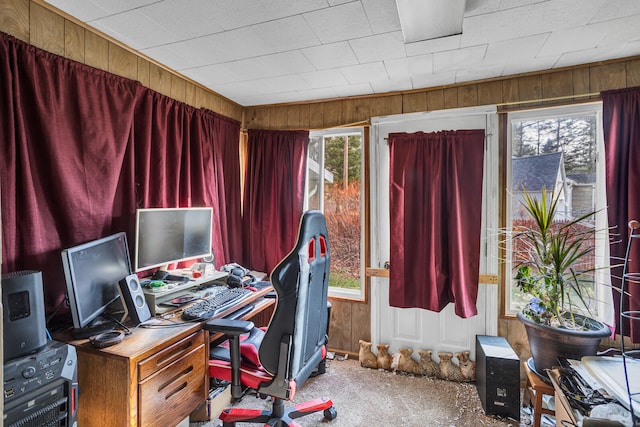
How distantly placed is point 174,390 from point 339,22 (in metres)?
2.13

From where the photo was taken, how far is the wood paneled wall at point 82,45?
62.5 inches

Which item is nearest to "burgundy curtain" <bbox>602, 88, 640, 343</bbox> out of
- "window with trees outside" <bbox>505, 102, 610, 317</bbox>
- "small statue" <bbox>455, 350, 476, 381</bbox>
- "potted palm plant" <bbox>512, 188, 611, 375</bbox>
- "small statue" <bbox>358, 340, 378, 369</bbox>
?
"window with trees outside" <bbox>505, 102, 610, 317</bbox>

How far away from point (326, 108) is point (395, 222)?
1.24 meters

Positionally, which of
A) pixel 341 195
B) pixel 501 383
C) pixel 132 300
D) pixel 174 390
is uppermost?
pixel 341 195

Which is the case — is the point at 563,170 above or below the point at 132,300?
above

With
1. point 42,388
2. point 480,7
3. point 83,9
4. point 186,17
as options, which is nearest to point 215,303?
point 42,388

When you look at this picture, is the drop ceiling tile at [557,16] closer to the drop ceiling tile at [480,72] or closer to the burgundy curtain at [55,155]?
the drop ceiling tile at [480,72]

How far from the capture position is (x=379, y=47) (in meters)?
2.04

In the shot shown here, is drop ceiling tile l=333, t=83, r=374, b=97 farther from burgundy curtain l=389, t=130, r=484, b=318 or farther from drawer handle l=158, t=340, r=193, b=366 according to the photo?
drawer handle l=158, t=340, r=193, b=366

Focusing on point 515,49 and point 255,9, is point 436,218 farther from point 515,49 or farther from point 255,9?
point 255,9

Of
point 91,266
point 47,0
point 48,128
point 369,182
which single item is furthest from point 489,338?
point 47,0

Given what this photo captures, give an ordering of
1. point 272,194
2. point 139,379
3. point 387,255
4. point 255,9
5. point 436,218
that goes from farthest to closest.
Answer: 1. point 272,194
2. point 387,255
3. point 436,218
4. point 255,9
5. point 139,379

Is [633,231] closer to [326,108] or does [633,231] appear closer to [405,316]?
[405,316]

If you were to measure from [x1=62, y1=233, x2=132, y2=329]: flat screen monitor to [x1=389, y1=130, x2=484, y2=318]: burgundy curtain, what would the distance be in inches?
78.1
